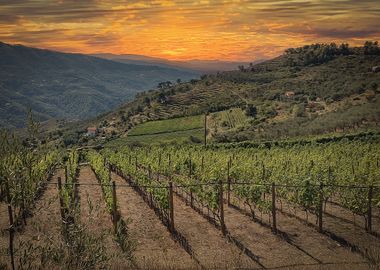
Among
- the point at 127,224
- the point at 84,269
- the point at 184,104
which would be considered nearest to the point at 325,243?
the point at 127,224

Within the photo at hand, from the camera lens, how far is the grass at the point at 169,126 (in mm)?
86125

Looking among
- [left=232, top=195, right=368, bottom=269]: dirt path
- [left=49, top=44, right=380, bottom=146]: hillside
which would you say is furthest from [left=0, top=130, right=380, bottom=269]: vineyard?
[left=49, top=44, right=380, bottom=146]: hillside

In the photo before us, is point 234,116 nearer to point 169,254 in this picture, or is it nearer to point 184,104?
point 184,104

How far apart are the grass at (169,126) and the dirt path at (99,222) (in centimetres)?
5228

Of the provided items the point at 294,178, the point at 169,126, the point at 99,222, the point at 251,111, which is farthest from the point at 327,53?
the point at 99,222

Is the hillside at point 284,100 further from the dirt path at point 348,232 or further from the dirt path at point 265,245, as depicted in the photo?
the dirt path at point 265,245

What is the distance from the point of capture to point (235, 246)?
14.5 meters

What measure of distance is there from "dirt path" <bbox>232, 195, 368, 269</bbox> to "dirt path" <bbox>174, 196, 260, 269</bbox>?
252 cm

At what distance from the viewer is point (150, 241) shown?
Answer: 15.0m

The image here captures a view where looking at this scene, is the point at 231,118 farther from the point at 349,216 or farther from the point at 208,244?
the point at 208,244

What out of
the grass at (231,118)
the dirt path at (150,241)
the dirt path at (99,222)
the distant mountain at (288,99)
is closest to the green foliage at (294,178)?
the dirt path at (150,241)

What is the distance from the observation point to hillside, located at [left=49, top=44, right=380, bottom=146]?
65562 millimetres

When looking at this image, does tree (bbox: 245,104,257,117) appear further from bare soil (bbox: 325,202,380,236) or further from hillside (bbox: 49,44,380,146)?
bare soil (bbox: 325,202,380,236)

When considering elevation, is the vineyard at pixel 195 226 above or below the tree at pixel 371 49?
below
